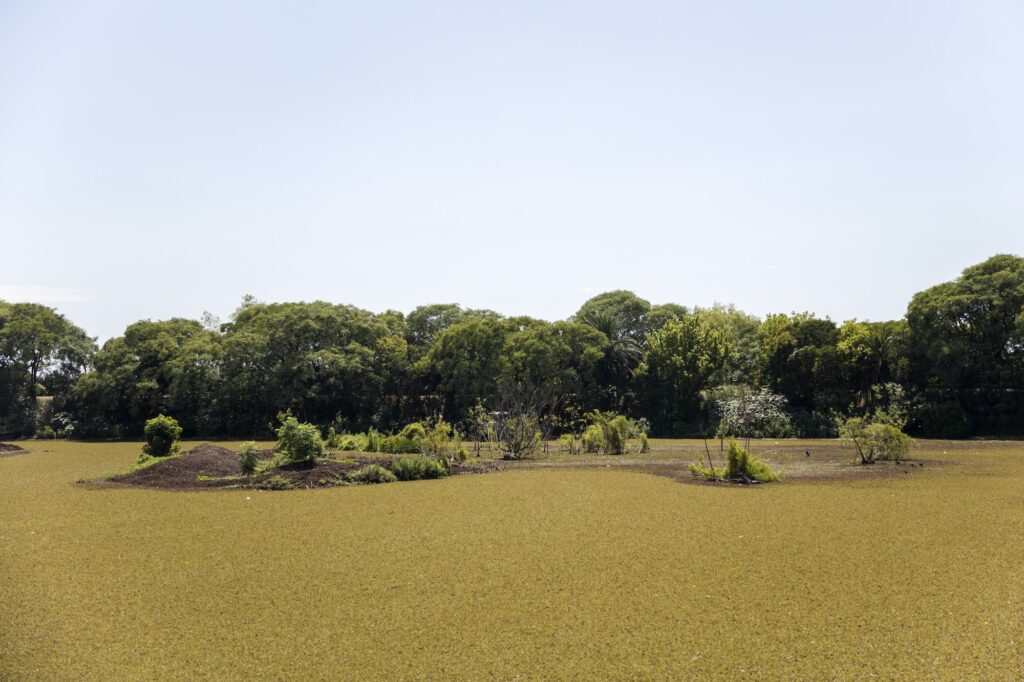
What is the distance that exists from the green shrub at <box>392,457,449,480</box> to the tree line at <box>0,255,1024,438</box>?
35.5 feet

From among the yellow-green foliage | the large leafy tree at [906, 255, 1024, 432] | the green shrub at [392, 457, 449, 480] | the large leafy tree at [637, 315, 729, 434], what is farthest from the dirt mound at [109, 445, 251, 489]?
the large leafy tree at [906, 255, 1024, 432]

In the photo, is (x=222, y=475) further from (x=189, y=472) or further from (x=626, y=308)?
(x=626, y=308)

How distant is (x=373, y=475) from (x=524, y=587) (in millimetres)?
9398

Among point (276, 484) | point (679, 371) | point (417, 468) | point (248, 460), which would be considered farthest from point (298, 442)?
point (679, 371)

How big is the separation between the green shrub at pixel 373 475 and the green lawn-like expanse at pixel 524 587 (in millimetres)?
3059

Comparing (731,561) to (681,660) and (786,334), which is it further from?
(786,334)

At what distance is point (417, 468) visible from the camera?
17.2m

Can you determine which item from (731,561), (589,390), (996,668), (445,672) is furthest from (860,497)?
(589,390)

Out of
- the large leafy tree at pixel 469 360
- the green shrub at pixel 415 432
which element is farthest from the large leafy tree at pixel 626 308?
the green shrub at pixel 415 432

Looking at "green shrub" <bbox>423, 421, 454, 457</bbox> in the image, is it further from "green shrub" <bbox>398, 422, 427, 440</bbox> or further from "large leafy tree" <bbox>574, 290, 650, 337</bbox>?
"large leafy tree" <bbox>574, 290, 650, 337</bbox>

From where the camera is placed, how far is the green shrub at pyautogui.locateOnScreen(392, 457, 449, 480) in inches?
667

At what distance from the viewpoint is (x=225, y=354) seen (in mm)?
33250

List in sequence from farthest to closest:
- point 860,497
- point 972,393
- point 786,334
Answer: point 786,334 < point 972,393 < point 860,497

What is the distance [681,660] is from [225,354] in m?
31.0
